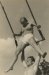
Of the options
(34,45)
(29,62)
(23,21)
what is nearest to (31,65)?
(29,62)

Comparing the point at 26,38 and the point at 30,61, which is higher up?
the point at 26,38

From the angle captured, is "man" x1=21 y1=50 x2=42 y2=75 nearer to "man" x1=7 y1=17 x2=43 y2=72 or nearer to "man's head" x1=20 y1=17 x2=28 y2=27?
"man" x1=7 y1=17 x2=43 y2=72

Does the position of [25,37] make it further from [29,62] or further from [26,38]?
[29,62]

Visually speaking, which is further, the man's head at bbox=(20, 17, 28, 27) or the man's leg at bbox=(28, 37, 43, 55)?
the man's head at bbox=(20, 17, 28, 27)

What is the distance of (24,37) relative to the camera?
6.31 m

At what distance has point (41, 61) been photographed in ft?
20.3

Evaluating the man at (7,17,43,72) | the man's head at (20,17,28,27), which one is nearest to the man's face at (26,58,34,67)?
the man at (7,17,43,72)

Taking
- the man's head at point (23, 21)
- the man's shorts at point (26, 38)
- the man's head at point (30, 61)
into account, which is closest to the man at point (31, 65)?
the man's head at point (30, 61)

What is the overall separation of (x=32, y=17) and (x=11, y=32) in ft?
1.29

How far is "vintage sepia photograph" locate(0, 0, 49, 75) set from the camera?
622cm

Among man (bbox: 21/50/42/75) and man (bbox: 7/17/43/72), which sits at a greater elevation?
man (bbox: 7/17/43/72)

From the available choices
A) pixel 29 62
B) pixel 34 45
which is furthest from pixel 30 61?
pixel 34 45

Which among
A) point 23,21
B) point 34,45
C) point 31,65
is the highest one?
point 23,21

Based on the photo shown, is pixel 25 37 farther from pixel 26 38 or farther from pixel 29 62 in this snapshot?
pixel 29 62
